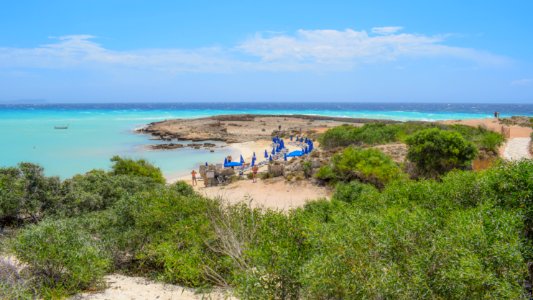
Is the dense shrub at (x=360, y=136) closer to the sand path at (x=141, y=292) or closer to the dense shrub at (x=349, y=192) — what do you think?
the dense shrub at (x=349, y=192)

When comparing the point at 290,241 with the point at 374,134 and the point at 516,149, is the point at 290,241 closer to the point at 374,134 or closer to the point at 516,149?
the point at 516,149

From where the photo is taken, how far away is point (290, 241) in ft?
23.8

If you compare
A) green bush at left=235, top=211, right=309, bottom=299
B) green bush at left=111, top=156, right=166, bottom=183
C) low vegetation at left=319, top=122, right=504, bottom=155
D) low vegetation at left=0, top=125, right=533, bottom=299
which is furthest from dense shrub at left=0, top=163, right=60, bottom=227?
low vegetation at left=319, top=122, right=504, bottom=155

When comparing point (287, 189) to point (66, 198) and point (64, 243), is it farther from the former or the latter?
point (64, 243)

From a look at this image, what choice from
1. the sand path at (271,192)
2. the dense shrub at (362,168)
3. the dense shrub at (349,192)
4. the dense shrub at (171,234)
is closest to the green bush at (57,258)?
the dense shrub at (171,234)

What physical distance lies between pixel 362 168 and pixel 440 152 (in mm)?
3872

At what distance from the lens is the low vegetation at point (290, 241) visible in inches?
210

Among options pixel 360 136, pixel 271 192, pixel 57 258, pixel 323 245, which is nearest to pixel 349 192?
pixel 271 192

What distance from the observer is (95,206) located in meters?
13.0

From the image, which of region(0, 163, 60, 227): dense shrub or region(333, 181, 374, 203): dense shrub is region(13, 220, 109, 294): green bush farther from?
region(333, 181, 374, 203): dense shrub

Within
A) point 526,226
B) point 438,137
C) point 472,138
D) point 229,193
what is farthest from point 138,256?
point 472,138

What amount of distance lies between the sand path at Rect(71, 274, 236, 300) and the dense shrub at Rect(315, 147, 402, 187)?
38.5 ft

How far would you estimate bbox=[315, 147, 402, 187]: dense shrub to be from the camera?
1805 cm

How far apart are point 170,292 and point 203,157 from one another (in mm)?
27749
